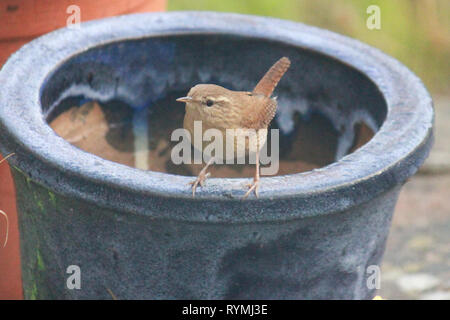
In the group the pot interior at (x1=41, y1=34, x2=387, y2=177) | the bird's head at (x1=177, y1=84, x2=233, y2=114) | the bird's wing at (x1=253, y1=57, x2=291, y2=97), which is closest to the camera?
the bird's head at (x1=177, y1=84, x2=233, y2=114)

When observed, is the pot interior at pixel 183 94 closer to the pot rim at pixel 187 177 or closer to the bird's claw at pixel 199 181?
the pot rim at pixel 187 177

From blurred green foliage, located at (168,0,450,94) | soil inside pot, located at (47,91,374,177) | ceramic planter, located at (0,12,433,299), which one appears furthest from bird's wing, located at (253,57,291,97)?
blurred green foliage, located at (168,0,450,94)

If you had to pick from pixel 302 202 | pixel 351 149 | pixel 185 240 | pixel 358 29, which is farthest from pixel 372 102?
pixel 358 29

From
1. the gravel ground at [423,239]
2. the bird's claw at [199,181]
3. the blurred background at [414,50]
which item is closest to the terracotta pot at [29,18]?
the bird's claw at [199,181]

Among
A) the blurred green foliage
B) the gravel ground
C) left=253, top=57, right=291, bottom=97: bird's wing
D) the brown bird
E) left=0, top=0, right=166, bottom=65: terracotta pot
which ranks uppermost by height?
the blurred green foliage

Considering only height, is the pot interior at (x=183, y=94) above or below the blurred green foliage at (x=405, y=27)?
below

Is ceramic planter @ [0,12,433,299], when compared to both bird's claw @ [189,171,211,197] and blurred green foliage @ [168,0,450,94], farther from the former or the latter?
blurred green foliage @ [168,0,450,94]

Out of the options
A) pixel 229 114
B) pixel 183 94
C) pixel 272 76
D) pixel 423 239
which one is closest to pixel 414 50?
pixel 423 239
